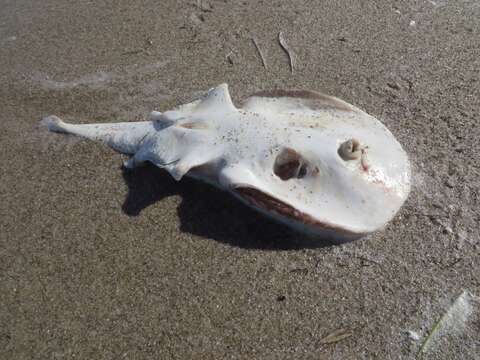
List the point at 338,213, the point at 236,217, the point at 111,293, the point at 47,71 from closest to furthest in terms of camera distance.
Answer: the point at 338,213 → the point at 111,293 → the point at 236,217 → the point at 47,71

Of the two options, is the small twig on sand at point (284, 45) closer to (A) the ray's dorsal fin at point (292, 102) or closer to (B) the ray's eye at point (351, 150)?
(A) the ray's dorsal fin at point (292, 102)

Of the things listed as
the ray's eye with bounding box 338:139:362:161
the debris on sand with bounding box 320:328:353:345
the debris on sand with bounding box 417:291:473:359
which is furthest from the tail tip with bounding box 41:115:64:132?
the debris on sand with bounding box 417:291:473:359

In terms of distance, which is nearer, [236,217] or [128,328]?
[128,328]

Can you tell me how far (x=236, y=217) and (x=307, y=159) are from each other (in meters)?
0.74

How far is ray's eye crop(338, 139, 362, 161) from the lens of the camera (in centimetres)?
283

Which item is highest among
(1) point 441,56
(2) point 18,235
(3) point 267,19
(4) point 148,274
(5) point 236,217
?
(1) point 441,56

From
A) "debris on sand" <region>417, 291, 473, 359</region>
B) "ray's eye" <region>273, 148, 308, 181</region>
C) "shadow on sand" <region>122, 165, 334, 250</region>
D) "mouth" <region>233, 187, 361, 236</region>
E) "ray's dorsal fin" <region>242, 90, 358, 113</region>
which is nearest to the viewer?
"debris on sand" <region>417, 291, 473, 359</region>

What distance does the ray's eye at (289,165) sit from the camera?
2.98 m

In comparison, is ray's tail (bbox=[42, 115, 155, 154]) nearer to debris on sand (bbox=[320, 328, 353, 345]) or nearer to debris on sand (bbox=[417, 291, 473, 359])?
debris on sand (bbox=[320, 328, 353, 345])

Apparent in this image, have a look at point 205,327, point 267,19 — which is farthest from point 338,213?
point 267,19

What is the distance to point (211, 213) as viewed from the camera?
3.40m

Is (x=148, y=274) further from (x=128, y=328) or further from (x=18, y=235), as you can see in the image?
(x=18, y=235)

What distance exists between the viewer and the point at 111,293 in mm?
3062

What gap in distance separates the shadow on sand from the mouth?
188 mm
